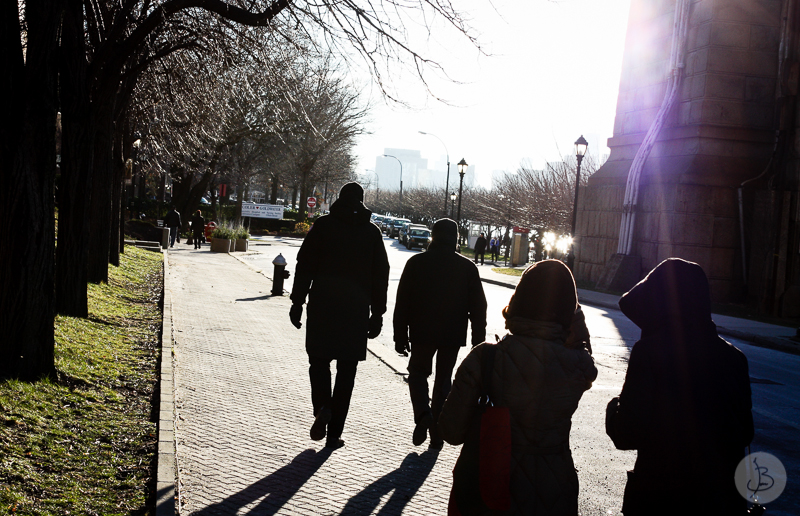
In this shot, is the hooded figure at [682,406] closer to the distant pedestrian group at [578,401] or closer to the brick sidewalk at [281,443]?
the distant pedestrian group at [578,401]

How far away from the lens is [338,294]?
5523mm

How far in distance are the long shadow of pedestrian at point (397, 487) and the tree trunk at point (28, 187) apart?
3.17 m

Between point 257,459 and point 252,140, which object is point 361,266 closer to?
point 257,459

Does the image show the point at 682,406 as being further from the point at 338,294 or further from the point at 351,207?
the point at 351,207

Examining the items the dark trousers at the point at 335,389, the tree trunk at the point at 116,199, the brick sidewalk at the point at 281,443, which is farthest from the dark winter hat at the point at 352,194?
the tree trunk at the point at 116,199

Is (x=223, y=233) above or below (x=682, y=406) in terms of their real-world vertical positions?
below

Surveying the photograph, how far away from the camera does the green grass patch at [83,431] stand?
432 centimetres

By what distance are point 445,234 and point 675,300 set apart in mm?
2949

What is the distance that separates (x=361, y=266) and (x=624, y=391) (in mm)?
2741

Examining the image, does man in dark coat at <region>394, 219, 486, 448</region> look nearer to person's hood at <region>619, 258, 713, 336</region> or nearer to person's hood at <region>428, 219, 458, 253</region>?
person's hood at <region>428, 219, 458, 253</region>

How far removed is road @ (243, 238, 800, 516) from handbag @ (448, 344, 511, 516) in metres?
0.76

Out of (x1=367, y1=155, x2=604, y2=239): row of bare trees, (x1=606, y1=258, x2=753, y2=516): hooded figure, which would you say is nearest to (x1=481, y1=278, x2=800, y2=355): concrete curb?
(x1=606, y1=258, x2=753, y2=516): hooded figure

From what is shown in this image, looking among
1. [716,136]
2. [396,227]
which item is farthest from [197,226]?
[396,227]

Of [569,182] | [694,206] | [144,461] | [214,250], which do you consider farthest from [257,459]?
[569,182]
